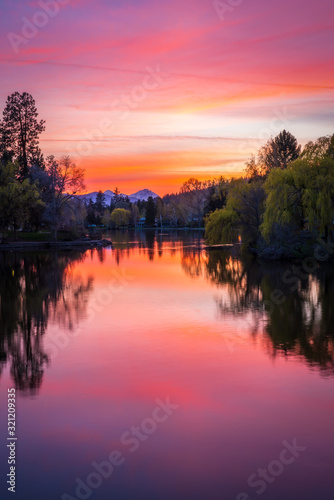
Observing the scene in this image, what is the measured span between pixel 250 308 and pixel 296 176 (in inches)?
774

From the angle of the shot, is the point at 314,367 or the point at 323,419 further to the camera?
the point at 314,367

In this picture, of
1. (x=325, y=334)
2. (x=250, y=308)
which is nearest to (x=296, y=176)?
(x=250, y=308)

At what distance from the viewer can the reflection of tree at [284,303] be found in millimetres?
14195

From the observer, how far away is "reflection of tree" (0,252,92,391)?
1288 cm

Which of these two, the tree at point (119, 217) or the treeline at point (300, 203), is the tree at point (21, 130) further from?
the tree at point (119, 217)

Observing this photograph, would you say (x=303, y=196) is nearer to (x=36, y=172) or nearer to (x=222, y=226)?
(x=222, y=226)

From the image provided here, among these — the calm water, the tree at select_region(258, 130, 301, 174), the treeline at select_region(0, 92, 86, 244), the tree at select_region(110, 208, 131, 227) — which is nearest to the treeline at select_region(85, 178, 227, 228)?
the tree at select_region(110, 208, 131, 227)

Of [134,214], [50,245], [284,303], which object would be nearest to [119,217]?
[134,214]

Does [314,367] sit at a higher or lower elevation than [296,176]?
lower

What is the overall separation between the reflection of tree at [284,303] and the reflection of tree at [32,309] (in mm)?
6445

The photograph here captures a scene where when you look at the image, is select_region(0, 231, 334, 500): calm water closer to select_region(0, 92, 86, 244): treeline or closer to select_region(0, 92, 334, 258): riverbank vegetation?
select_region(0, 92, 334, 258): riverbank vegetation

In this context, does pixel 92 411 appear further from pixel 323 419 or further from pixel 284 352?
pixel 284 352

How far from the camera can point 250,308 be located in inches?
784

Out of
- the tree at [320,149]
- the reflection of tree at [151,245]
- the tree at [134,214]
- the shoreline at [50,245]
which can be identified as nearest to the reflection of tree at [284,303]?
the tree at [320,149]
